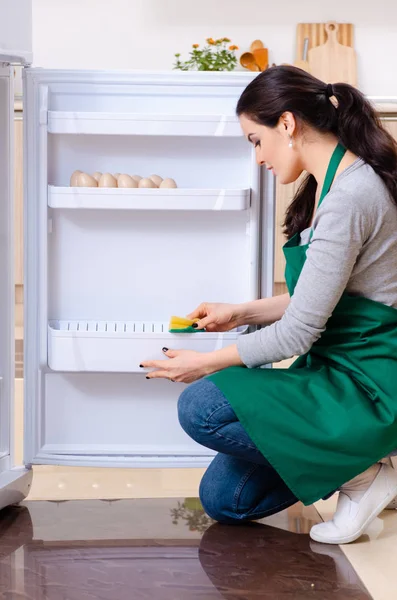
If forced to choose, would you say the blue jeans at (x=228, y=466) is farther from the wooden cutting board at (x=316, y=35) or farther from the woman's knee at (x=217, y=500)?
the wooden cutting board at (x=316, y=35)

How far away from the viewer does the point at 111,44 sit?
13.4ft

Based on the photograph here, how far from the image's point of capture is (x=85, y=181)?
1.74 m

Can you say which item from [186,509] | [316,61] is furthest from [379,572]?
[316,61]

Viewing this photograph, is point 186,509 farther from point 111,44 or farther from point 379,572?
point 111,44

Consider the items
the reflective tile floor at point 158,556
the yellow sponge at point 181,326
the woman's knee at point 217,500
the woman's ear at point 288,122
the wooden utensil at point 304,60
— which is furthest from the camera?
the wooden utensil at point 304,60

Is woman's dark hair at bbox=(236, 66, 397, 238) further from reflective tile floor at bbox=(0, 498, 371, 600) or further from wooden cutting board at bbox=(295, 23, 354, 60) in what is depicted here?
wooden cutting board at bbox=(295, 23, 354, 60)

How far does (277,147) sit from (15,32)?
567 mm

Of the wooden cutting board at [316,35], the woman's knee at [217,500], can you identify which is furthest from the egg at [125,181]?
the wooden cutting board at [316,35]

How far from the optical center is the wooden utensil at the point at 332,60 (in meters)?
4.04

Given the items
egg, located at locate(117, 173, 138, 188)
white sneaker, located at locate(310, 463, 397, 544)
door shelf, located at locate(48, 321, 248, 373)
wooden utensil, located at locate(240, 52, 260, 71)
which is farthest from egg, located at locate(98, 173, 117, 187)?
wooden utensil, located at locate(240, 52, 260, 71)

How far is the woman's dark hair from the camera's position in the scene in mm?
1488

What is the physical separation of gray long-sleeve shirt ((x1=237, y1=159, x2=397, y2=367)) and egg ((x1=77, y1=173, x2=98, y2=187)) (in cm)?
50

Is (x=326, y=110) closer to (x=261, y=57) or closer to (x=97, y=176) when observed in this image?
(x=97, y=176)

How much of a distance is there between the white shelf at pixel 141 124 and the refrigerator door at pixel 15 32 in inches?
5.0
